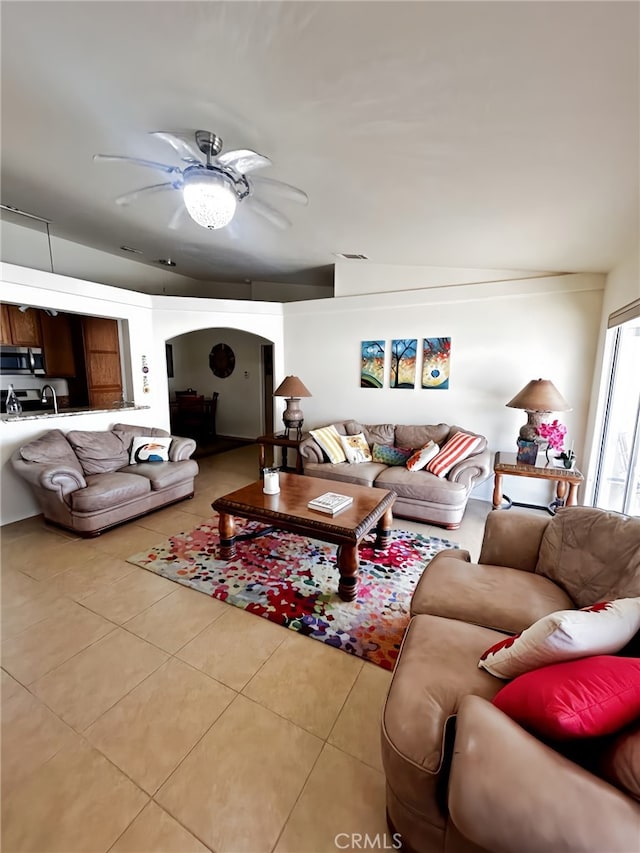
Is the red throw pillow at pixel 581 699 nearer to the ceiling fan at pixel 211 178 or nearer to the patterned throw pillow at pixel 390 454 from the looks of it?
the ceiling fan at pixel 211 178

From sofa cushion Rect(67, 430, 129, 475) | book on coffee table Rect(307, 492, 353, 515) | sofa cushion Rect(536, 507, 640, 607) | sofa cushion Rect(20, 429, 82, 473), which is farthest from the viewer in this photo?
sofa cushion Rect(67, 430, 129, 475)

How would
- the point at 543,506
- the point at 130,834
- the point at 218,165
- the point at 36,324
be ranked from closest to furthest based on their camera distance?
the point at 130,834, the point at 218,165, the point at 543,506, the point at 36,324

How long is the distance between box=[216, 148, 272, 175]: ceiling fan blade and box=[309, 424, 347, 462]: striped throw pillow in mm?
2765

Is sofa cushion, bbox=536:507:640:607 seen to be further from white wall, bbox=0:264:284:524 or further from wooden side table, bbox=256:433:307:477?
white wall, bbox=0:264:284:524

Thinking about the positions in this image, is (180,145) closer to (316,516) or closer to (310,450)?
(316,516)

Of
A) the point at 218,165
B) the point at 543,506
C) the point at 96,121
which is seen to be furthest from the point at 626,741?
the point at 543,506

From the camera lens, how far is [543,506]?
3.86 meters

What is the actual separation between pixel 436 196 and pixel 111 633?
3318 mm

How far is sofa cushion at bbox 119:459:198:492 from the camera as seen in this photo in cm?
361

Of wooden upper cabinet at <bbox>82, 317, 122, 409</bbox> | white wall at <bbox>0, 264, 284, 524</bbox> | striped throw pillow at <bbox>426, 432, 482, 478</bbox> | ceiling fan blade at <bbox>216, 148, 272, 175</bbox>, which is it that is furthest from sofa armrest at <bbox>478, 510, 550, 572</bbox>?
wooden upper cabinet at <bbox>82, 317, 122, 409</bbox>

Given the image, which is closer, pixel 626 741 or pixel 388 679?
pixel 626 741

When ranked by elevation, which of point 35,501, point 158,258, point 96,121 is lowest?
point 35,501

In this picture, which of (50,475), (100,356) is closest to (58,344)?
(100,356)

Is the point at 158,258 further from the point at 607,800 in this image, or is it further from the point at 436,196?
the point at 607,800
